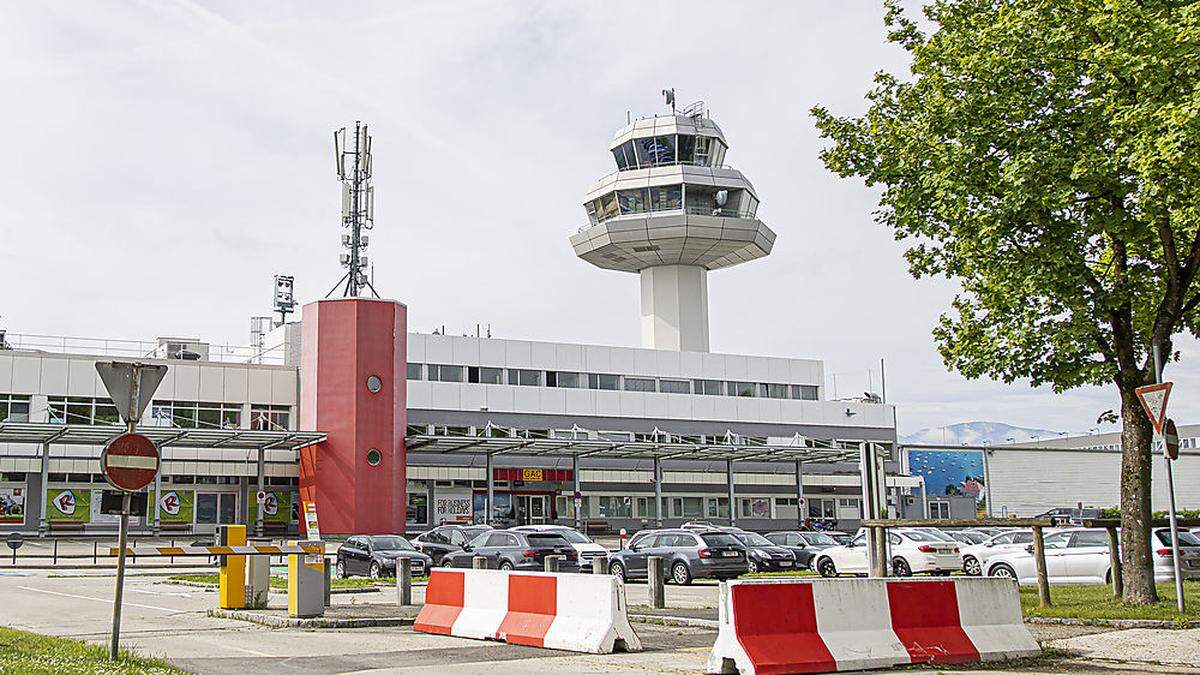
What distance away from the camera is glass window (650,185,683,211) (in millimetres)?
68438

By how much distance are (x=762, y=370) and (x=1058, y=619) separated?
178ft

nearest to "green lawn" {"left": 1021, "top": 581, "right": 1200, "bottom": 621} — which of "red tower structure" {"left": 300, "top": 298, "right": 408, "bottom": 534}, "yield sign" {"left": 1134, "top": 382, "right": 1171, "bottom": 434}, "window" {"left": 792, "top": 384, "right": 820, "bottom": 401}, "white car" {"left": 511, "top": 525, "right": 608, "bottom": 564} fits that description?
"yield sign" {"left": 1134, "top": 382, "right": 1171, "bottom": 434}

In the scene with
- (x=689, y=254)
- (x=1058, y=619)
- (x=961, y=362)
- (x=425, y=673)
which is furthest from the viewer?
(x=689, y=254)

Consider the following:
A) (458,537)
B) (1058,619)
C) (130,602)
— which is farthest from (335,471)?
(1058,619)

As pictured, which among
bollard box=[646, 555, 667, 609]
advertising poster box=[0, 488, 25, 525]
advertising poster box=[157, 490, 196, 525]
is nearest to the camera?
bollard box=[646, 555, 667, 609]

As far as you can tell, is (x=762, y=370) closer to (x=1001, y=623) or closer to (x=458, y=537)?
(x=458, y=537)

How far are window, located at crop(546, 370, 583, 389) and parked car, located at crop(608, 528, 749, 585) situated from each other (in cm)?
3557

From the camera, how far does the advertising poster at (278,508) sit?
180 ft

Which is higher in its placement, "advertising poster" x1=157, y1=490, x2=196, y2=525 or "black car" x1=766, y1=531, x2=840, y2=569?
"advertising poster" x1=157, y1=490, x2=196, y2=525

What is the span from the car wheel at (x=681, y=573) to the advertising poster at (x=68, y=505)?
→ 3442cm

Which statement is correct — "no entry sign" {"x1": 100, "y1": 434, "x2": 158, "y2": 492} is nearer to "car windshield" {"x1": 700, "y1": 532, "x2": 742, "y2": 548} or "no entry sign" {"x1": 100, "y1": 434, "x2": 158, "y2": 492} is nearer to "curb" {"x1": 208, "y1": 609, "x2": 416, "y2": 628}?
"curb" {"x1": 208, "y1": 609, "x2": 416, "y2": 628}

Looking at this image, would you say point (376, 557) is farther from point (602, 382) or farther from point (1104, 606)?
point (602, 382)

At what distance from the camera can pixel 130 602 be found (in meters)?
21.2

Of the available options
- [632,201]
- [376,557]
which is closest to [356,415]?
[376,557]
